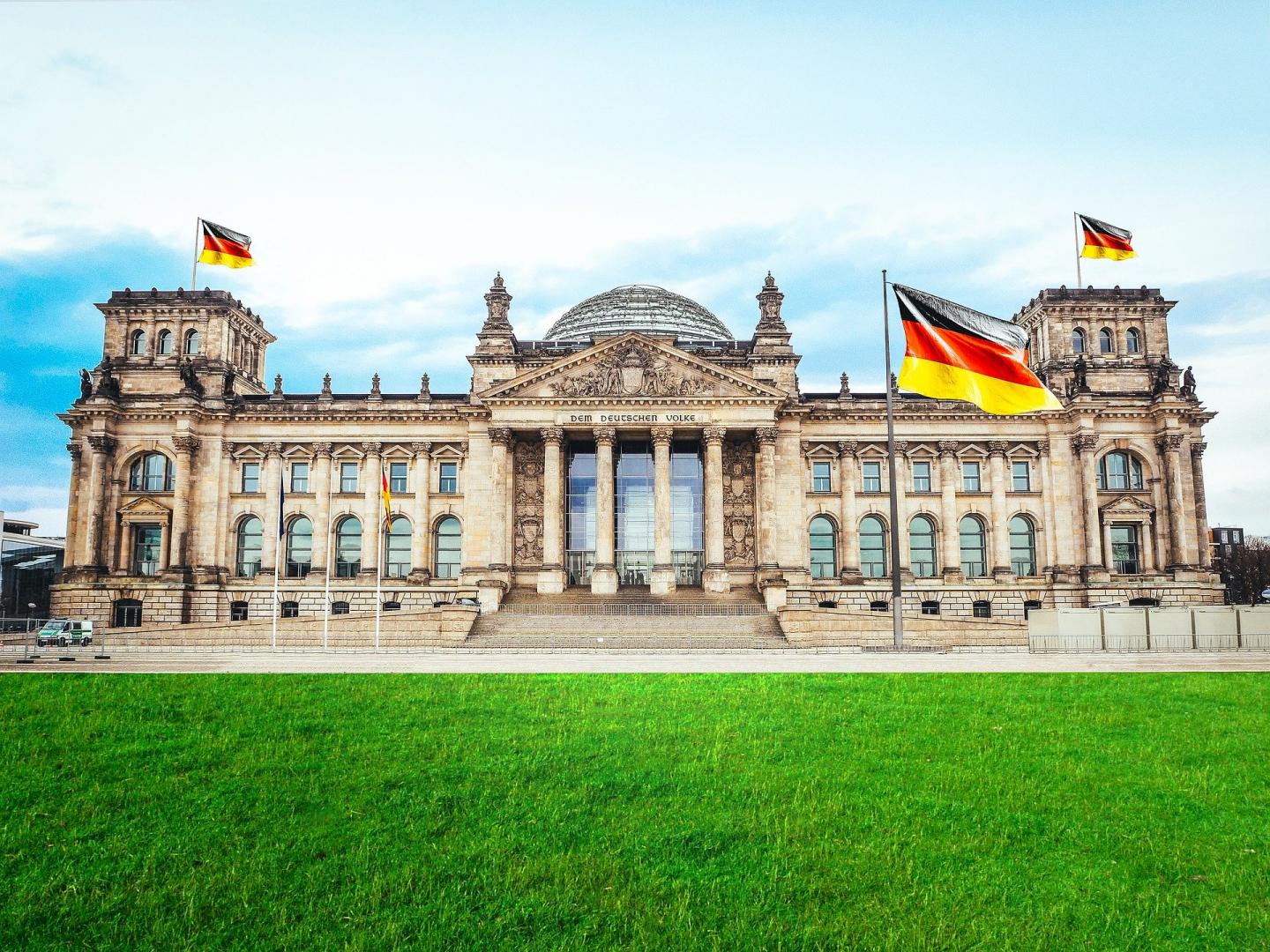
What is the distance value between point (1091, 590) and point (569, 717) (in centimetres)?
5861

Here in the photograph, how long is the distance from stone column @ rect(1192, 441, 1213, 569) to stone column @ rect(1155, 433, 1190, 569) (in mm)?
1336

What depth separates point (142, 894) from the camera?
10.2 m

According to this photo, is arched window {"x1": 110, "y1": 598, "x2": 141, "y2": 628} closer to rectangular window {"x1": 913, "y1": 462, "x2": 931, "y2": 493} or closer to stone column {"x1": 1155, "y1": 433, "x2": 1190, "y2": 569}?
rectangular window {"x1": 913, "y1": 462, "x2": 931, "y2": 493}

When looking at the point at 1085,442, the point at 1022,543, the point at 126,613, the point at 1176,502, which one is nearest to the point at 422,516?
the point at 126,613

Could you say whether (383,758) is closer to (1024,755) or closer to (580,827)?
(580,827)

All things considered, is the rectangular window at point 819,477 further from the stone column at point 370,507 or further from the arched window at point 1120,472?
the stone column at point 370,507

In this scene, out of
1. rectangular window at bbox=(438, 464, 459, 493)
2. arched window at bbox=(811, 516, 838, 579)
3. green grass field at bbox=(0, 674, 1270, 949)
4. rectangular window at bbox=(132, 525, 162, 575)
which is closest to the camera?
green grass field at bbox=(0, 674, 1270, 949)

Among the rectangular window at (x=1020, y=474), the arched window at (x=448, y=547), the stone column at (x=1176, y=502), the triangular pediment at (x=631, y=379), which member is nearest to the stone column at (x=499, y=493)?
the triangular pediment at (x=631, y=379)

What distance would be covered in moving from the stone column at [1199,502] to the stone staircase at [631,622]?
3279 cm

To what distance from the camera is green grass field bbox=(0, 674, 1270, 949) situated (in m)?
9.59

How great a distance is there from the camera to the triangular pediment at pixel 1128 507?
68125 mm

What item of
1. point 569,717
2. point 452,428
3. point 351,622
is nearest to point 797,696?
point 569,717

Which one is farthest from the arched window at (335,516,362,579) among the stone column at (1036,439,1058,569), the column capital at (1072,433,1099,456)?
the column capital at (1072,433,1099,456)

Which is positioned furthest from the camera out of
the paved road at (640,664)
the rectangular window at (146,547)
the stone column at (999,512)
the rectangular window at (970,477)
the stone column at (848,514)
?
the rectangular window at (970,477)
